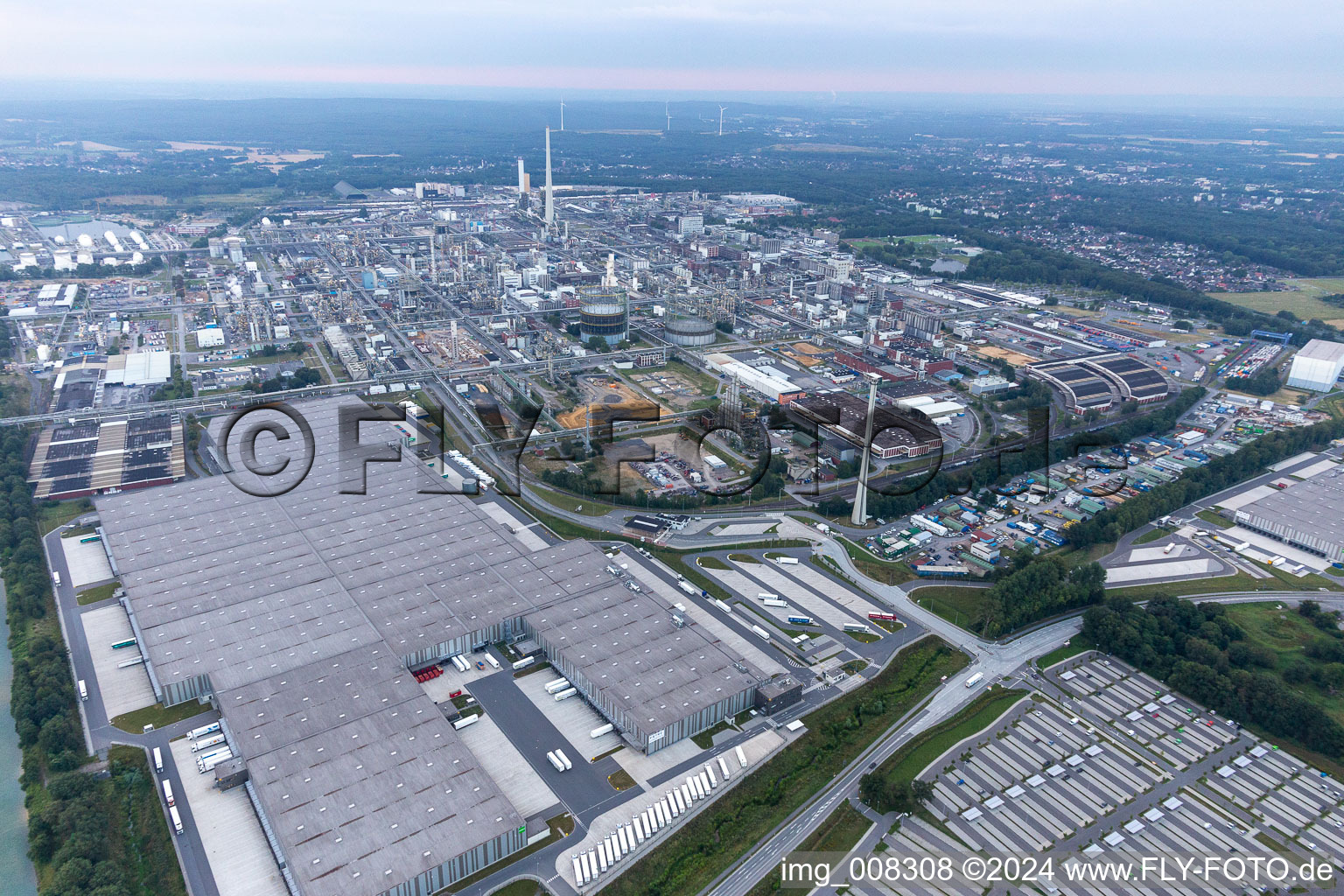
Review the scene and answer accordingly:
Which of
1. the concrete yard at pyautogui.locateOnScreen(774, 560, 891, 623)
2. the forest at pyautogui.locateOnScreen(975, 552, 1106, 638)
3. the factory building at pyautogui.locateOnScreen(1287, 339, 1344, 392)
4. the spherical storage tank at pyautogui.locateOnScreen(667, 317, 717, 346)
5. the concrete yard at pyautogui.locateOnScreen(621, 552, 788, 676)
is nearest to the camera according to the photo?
the concrete yard at pyautogui.locateOnScreen(621, 552, 788, 676)

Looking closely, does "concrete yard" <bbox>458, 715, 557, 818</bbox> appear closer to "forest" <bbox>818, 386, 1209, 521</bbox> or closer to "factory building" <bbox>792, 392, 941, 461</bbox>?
"forest" <bbox>818, 386, 1209, 521</bbox>

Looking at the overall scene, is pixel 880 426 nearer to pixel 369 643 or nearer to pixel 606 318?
pixel 606 318

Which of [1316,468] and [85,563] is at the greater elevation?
[1316,468]

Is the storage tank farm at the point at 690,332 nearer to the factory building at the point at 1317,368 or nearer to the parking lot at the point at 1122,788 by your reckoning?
the parking lot at the point at 1122,788

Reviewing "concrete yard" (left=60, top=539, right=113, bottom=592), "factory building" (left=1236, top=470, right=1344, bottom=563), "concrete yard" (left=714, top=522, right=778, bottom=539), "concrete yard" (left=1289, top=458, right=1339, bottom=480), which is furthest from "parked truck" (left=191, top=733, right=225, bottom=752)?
"concrete yard" (left=1289, top=458, right=1339, bottom=480)

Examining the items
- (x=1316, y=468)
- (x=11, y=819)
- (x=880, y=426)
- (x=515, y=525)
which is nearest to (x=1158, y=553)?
(x=880, y=426)

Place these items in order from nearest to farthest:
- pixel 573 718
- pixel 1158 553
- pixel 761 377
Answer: pixel 573 718 → pixel 1158 553 → pixel 761 377


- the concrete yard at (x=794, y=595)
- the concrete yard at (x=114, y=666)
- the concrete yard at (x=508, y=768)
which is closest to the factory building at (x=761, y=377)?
the concrete yard at (x=794, y=595)
